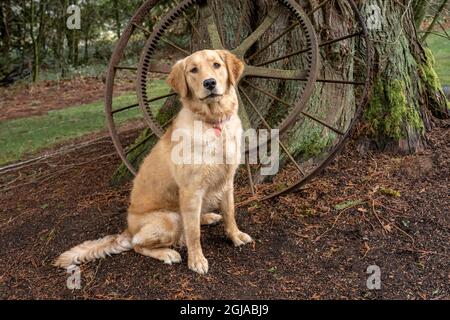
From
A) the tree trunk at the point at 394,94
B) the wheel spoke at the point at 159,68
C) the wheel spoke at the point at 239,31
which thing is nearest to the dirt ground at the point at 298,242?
the tree trunk at the point at 394,94

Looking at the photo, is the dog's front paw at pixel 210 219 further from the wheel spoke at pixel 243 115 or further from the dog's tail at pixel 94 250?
the wheel spoke at pixel 243 115

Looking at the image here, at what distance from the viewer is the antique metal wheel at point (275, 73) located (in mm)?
4254

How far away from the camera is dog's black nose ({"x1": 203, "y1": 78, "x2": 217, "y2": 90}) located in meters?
3.41

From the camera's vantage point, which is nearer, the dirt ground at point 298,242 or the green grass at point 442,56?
the dirt ground at point 298,242

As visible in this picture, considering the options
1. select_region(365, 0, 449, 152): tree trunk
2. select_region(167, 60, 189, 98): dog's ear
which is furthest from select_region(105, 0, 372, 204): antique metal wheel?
select_region(167, 60, 189, 98): dog's ear

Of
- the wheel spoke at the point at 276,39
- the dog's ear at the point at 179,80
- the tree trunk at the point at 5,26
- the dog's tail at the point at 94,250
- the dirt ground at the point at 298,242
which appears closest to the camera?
the dirt ground at the point at 298,242

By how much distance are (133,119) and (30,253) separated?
4.72 m

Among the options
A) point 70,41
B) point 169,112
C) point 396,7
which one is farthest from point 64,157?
point 70,41

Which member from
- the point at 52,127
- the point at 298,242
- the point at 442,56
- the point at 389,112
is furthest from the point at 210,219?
the point at 442,56

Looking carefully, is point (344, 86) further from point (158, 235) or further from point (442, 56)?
point (442, 56)

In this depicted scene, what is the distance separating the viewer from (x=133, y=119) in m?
8.52

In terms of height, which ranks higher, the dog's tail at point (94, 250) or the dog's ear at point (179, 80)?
the dog's ear at point (179, 80)

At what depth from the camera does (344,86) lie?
15.1ft

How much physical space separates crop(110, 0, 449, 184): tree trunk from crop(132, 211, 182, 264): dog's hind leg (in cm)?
145
